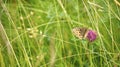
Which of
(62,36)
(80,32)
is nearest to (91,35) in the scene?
(80,32)

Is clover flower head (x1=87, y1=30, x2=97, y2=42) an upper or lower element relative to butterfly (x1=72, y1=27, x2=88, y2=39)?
lower

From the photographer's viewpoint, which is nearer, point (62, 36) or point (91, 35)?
point (91, 35)

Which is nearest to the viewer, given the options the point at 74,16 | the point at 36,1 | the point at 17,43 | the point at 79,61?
the point at 79,61

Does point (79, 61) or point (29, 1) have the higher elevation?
point (29, 1)

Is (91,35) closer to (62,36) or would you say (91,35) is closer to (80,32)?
(80,32)

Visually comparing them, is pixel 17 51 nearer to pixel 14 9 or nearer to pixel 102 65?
pixel 14 9

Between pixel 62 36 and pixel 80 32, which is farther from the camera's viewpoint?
pixel 62 36

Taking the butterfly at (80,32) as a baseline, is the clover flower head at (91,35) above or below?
below

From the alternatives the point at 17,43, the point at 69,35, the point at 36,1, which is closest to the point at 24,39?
the point at 17,43
